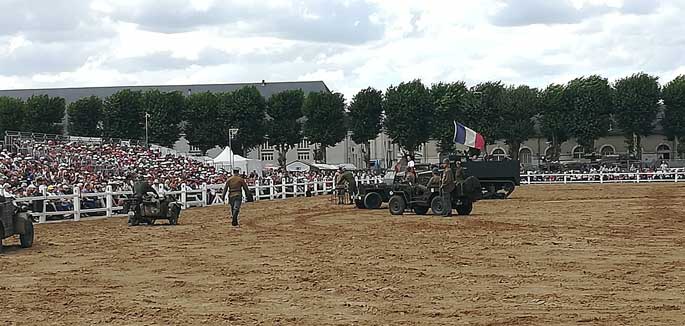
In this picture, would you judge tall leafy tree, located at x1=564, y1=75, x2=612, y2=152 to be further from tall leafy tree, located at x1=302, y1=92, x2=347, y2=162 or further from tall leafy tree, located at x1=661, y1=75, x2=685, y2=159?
tall leafy tree, located at x1=302, y1=92, x2=347, y2=162

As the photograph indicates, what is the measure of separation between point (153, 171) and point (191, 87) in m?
60.5

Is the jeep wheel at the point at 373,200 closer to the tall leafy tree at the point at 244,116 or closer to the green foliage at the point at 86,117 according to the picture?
the tall leafy tree at the point at 244,116

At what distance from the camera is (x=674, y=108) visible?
74688 millimetres

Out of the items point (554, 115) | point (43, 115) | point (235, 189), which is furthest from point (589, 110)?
point (235, 189)

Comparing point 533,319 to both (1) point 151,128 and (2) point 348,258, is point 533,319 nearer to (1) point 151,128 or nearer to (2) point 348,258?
(2) point 348,258

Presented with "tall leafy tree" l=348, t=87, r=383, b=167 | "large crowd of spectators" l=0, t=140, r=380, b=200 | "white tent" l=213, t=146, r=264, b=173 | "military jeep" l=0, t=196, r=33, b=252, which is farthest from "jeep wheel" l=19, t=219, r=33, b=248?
"tall leafy tree" l=348, t=87, r=383, b=167

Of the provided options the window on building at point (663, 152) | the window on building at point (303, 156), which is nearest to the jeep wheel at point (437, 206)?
the window on building at point (663, 152)

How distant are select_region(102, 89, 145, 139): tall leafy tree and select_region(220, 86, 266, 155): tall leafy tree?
660cm

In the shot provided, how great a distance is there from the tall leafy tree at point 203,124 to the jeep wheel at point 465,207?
50129 mm

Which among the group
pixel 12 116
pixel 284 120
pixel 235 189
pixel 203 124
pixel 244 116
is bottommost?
pixel 235 189

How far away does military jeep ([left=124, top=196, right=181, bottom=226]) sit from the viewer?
24.8 meters

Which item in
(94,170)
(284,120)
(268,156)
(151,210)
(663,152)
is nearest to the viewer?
(151,210)

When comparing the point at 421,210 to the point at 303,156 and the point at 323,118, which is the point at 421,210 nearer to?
the point at 323,118

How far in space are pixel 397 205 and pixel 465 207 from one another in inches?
81.5
